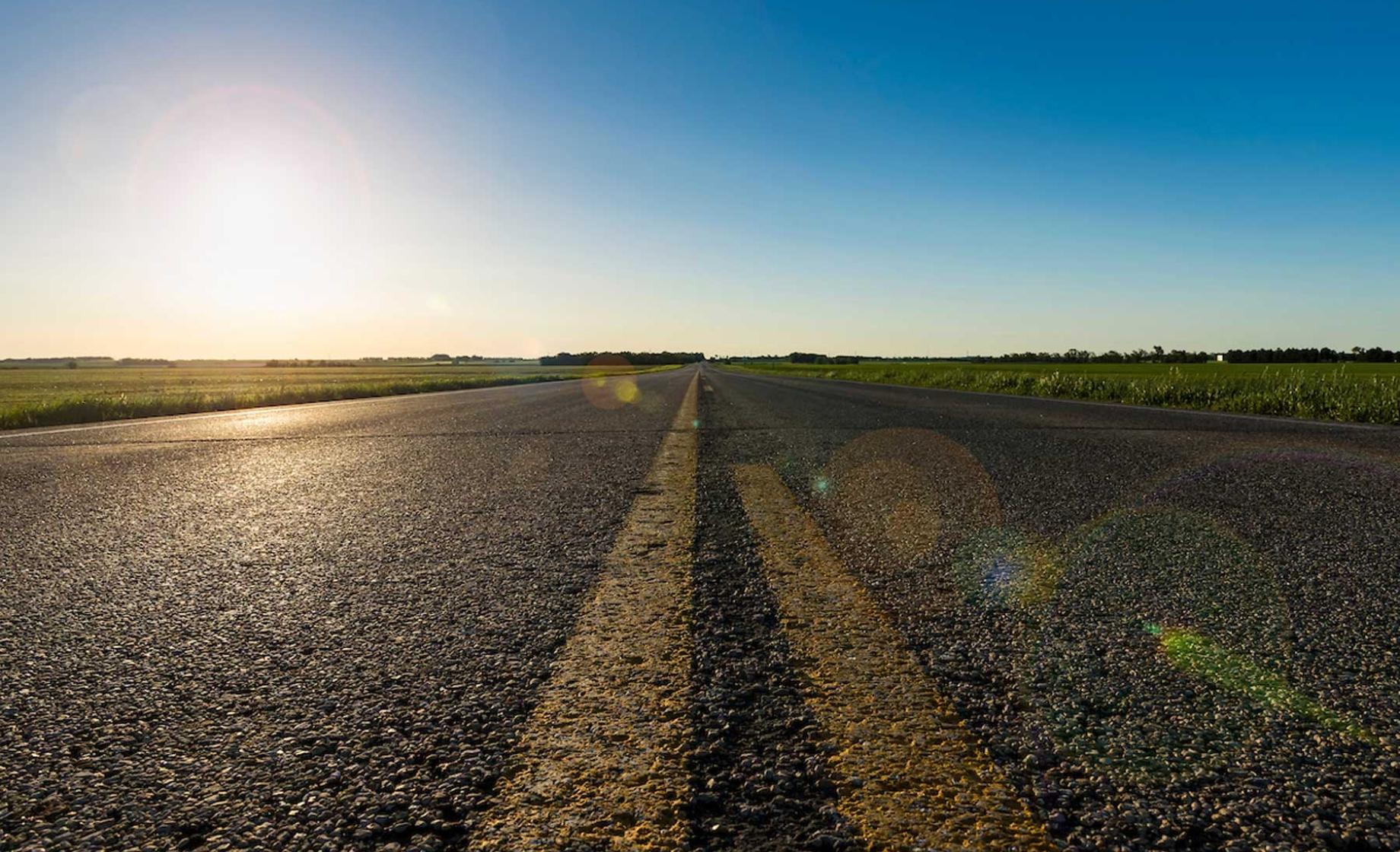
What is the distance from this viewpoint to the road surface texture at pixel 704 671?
111 cm

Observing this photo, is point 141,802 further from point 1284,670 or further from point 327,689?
point 1284,670

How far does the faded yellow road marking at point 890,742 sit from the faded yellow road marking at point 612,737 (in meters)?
0.27

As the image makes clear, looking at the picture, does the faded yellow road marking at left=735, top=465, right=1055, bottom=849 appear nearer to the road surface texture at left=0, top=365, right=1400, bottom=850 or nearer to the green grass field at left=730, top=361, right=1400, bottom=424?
the road surface texture at left=0, top=365, right=1400, bottom=850

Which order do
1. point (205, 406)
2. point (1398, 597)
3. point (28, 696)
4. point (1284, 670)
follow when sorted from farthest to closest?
point (205, 406)
point (1398, 597)
point (1284, 670)
point (28, 696)

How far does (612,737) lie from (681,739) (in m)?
0.12

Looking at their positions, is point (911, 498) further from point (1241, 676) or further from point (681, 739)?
point (681, 739)

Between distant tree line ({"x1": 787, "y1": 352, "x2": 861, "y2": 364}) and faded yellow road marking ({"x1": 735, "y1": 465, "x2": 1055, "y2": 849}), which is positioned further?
distant tree line ({"x1": 787, "y1": 352, "x2": 861, "y2": 364})

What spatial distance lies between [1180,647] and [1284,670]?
0.20 meters

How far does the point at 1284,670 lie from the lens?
1.66 metres

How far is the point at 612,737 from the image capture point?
52.3 inches

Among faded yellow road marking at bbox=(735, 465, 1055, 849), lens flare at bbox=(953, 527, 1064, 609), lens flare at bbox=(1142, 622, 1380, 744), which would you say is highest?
faded yellow road marking at bbox=(735, 465, 1055, 849)

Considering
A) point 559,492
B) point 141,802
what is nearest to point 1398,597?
point 141,802

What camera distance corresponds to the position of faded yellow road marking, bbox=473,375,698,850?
1.06m

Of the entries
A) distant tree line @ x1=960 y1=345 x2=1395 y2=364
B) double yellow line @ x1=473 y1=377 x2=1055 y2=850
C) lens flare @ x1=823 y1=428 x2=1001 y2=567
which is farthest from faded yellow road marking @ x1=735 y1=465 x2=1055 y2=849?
distant tree line @ x1=960 y1=345 x2=1395 y2=364
